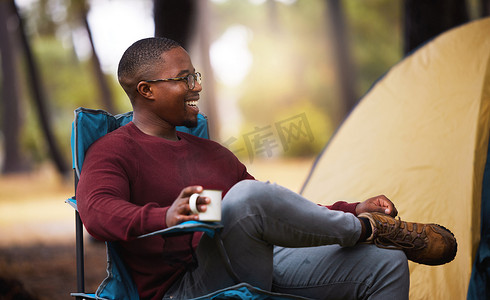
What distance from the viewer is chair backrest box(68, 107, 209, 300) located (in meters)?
1.83

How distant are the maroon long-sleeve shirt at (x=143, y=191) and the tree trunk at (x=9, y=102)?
16.4m

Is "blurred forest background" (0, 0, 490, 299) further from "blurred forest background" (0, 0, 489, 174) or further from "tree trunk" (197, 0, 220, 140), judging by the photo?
"tree trunk" (197, 0, 220, 140)

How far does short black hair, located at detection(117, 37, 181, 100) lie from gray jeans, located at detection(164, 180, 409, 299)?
561 mm

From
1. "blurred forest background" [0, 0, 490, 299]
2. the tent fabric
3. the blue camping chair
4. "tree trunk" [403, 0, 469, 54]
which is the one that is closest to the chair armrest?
the blue camping chair

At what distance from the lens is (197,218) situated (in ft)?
4.92

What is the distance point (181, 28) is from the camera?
180 inches

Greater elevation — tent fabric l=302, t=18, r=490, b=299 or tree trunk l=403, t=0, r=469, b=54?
tree trunk l=403, t=0, r=469, b=54

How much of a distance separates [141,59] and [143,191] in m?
0.46

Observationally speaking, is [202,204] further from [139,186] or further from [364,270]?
[364,270]

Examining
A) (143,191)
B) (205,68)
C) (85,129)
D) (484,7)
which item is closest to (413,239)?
(143,191)

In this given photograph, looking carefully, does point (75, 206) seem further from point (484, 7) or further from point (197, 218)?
point (484, 7)

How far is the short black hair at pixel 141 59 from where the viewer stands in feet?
6.38

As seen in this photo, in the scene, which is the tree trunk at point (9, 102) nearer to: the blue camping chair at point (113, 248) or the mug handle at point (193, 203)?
the blue camping chair at point (113, 248)

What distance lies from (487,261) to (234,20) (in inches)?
954
